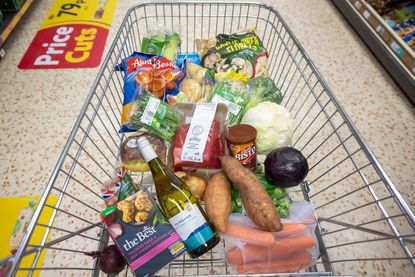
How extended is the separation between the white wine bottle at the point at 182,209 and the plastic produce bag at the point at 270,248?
0.17 ft

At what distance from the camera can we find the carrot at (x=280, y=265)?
2.29ft

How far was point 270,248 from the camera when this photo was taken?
0.69 meters

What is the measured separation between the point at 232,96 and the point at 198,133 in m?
0.22

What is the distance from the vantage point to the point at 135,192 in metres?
0.70

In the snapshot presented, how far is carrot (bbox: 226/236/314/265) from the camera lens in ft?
2.27

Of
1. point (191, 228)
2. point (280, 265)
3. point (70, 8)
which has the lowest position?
point (70, 8)

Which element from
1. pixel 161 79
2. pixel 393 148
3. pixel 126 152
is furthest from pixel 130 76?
pixel 393 148

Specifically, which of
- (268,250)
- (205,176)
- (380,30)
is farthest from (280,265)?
(380,30)

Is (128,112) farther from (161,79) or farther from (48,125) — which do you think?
(48,125)

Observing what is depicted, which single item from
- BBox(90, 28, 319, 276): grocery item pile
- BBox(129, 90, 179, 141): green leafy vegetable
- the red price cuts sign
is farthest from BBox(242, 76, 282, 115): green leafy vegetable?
the red price cuts sign

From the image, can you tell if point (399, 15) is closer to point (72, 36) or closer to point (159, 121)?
point (159, 121)

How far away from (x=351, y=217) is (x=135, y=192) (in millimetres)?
1051

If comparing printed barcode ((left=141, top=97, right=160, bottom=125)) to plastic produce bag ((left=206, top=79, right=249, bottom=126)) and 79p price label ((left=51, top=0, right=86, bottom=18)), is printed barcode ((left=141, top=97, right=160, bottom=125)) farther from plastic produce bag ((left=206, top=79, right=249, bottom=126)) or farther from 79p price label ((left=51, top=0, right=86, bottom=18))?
79p price label ((left=51, top=0, right=86, bottom=18))

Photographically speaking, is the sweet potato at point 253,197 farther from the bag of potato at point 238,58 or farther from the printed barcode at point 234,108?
the bag of potato at point 238,58
